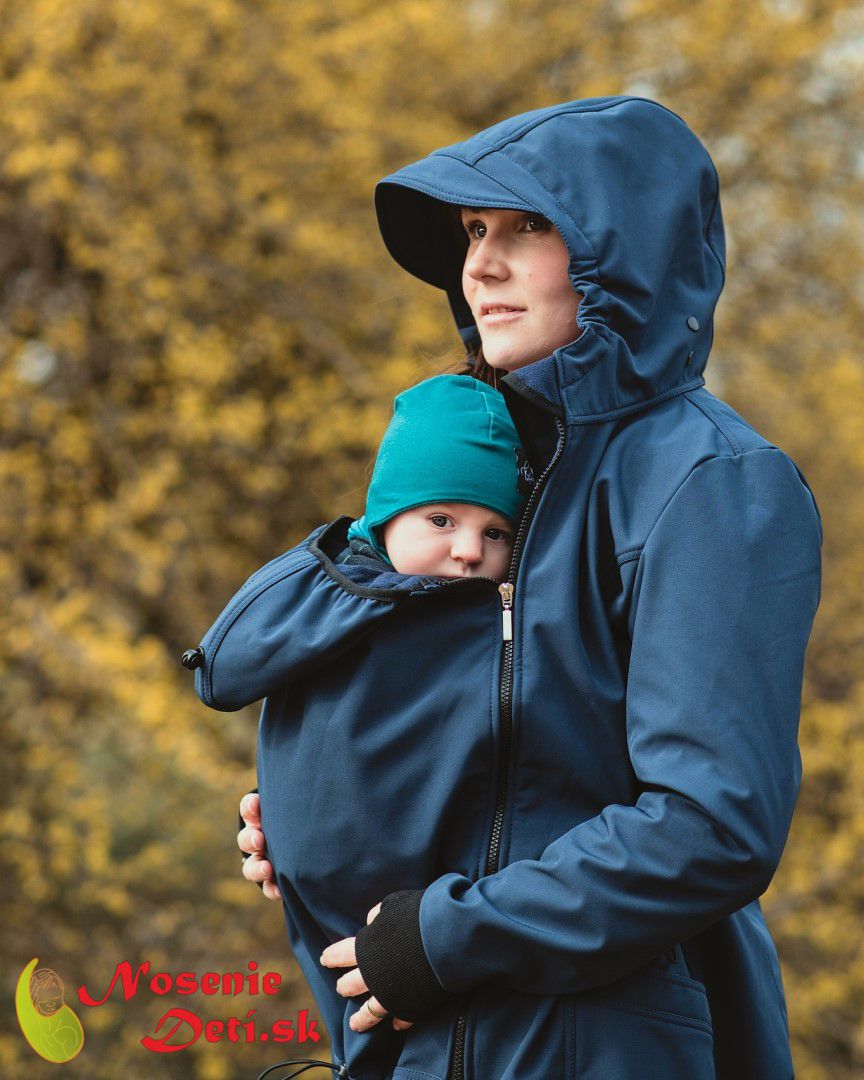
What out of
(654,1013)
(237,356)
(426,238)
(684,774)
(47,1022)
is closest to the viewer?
(684,774)

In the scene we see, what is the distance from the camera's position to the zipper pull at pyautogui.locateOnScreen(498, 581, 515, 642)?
1357 mm

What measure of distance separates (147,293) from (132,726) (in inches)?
68.2

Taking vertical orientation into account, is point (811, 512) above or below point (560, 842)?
above

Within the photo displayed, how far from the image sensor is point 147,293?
5.32 meters

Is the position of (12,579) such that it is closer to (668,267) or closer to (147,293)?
(147,293)

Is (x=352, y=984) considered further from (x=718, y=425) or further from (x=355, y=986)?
(x=718, y=425)

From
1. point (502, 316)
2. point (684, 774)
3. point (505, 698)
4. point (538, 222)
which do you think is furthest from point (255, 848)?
point (538, 222)

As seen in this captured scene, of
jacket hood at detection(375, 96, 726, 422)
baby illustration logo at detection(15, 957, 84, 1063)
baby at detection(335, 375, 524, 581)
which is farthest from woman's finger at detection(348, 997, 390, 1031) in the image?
baby illustration logo at detection(15, 957, 84, 1063)

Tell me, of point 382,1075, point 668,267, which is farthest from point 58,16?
point 382,1075

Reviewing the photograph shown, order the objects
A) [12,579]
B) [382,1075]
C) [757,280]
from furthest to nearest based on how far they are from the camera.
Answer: [757,280]
[12,579]
[382,1075]

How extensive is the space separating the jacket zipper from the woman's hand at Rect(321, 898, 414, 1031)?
0.22ft

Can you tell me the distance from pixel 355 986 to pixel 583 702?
38 cm

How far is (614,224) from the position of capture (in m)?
1.41

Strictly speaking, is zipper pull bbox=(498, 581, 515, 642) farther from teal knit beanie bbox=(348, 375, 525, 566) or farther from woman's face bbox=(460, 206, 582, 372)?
woman's face bbox=(460, 206, 582, 372)
